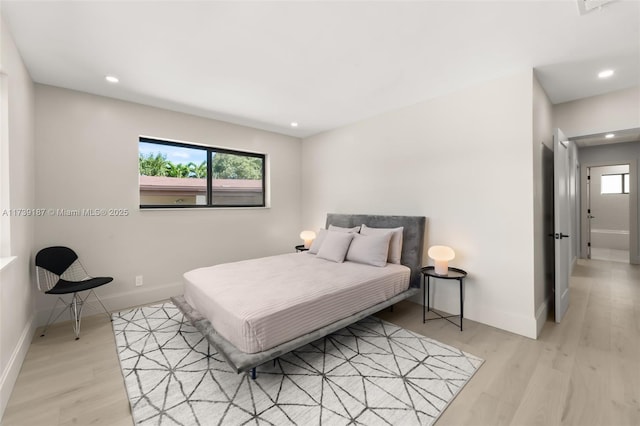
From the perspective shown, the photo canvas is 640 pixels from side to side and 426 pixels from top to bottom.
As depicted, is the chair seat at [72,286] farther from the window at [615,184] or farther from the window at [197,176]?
the window at [615,184]

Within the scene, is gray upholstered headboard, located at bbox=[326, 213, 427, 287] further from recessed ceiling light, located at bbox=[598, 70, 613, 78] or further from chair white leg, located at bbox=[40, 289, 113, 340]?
chair white leg, located at bbox=[40, 289, 113, 340]

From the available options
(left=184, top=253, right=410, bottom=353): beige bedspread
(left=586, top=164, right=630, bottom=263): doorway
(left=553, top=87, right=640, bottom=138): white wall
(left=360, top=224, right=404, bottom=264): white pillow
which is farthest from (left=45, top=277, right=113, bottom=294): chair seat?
(left=586, top=164, right=630, bottom=263): doorway

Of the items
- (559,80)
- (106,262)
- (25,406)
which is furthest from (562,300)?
(106,262)

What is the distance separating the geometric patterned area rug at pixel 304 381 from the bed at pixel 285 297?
26cm

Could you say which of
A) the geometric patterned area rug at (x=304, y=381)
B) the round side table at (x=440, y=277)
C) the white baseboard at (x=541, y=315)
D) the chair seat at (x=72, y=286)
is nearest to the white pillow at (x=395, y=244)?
the round side table at (x=440, y=277)

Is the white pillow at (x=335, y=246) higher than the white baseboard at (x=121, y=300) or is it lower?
higher

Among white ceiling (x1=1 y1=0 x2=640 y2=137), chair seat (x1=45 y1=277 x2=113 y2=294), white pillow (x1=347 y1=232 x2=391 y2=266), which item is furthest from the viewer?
white pillow (x1=347 y1=232 x2=391 y2=266)

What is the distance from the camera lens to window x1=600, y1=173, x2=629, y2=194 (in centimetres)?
702

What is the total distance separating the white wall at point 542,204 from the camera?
267 centimetres

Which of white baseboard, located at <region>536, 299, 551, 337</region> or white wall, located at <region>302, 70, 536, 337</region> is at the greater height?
white wall, located at <region>302, 70, 536, 337</region>

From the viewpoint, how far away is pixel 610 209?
714cm

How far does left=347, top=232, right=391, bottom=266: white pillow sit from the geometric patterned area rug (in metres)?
0.81

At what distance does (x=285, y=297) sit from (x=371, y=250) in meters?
1.43

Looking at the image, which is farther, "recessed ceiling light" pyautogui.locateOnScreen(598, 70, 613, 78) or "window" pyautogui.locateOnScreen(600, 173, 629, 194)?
"window" pyautogui.locateOnScreen(600, 173, 629, 194)
